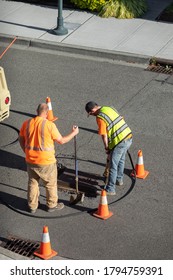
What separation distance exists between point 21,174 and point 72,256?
2.62 m

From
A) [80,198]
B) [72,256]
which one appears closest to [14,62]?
[80,198]

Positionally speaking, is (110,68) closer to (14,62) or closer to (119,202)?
A: (14,62)

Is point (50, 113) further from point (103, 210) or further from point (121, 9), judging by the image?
point (121, 9)

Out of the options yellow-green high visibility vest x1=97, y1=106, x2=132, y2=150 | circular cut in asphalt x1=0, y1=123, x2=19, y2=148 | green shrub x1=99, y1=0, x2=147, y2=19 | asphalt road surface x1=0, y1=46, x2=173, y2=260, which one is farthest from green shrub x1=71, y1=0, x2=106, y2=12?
yellow-green high visibility vest x1=97, y1=106, x2=132, y2=150

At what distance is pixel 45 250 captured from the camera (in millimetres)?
10820

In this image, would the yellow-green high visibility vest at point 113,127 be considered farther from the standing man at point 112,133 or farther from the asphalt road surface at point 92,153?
the asphalt road surface at point 92,153

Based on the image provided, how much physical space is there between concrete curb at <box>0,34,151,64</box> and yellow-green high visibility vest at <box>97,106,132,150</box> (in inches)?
234

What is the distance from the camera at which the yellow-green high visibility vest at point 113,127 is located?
39.1 ft

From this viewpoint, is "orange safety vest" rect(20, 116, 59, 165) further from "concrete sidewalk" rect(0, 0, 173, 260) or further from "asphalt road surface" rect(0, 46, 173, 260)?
"concrete sidewalk" rect(0, 0, 173, 260)

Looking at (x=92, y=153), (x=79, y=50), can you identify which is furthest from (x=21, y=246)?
(x=79, y=50)

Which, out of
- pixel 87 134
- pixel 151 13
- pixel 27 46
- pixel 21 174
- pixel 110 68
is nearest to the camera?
pixel 21 174

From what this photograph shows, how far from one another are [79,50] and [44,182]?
720 centimetres

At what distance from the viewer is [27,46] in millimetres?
18922

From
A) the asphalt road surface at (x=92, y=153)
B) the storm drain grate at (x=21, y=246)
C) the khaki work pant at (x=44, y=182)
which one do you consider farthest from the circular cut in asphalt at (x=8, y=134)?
the storm drain grate at (x=21, y=246)
